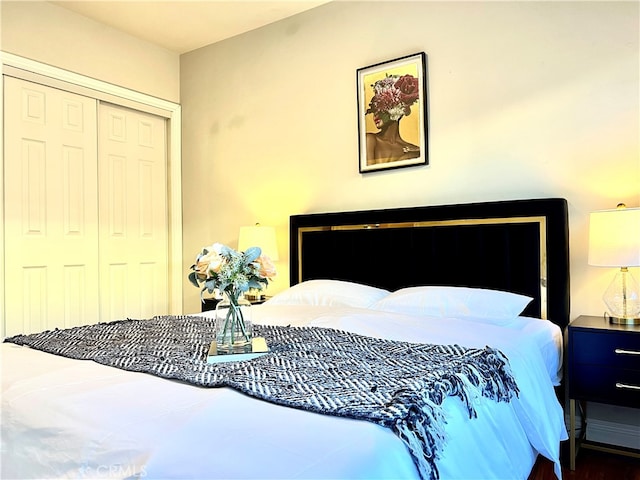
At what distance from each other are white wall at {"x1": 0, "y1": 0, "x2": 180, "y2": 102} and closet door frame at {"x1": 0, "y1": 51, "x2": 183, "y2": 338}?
0.17 ft

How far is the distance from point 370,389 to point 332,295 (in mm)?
1628

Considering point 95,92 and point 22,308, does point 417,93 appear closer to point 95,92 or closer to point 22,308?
point 95,92

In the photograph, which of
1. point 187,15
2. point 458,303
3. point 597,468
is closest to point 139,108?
point 187,15

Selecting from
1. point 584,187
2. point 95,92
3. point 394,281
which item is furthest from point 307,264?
point 95,92

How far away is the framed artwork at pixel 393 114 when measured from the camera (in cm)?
298

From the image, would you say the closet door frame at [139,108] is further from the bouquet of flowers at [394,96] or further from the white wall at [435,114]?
the bouquet of flowers at [394,96]

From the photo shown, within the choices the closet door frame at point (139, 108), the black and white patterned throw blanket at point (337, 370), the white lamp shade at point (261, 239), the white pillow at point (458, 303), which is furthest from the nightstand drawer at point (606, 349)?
the closet door frame at point (139, 108)

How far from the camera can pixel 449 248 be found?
109 inches

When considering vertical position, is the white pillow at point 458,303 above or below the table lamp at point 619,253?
below

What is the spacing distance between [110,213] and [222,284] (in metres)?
2.58

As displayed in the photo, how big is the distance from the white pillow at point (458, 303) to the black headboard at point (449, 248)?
0.60 ft

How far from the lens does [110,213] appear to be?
380 centimetres

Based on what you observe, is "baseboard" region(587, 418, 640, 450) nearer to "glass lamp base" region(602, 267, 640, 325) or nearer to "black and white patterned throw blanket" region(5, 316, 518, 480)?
"glass lamp base" region(602, 267, 640, 325)

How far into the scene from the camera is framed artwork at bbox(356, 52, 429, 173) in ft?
9.77
